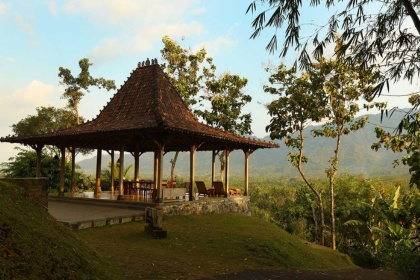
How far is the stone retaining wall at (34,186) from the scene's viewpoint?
6.08 metres

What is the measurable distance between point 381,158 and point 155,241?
181 meters

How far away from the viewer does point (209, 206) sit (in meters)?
15.7

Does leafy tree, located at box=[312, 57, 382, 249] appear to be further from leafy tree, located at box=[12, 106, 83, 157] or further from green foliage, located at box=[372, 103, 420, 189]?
leafy tree, located at box=[12, 106, 83, 157]

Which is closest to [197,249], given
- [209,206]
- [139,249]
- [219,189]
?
[139,249]

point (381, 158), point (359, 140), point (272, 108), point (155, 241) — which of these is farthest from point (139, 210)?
point (359, 140)

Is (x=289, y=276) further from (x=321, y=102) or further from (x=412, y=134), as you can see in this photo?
(x=321, y=102)

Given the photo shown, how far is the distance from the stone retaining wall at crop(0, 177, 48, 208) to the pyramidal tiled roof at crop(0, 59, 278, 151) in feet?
19.9

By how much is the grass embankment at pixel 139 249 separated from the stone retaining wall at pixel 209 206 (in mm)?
526

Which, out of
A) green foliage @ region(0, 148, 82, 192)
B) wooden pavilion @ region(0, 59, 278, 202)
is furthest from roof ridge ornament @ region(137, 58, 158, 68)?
green foliage @ region(0, 148, 82, 192)

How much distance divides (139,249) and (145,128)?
16.5ft

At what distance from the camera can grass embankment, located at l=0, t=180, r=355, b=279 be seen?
470 centimetres

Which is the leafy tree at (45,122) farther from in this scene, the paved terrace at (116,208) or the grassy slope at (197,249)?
the grassy slope at (197,249)

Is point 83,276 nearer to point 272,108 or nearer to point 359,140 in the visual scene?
point 272,108

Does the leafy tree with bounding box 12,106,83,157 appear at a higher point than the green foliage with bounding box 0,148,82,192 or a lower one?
higher
